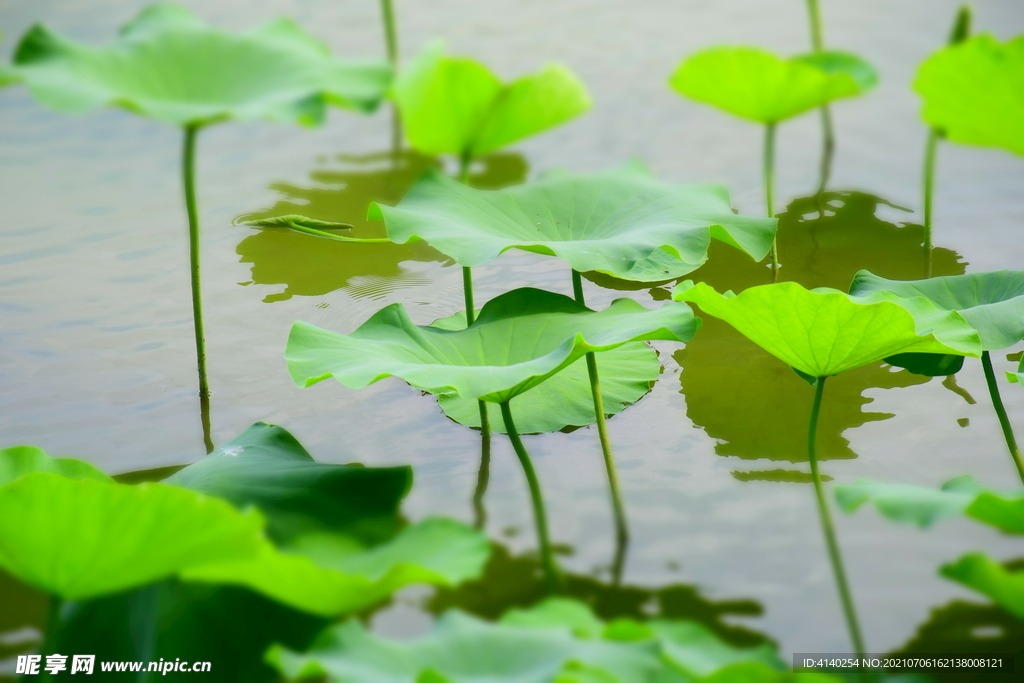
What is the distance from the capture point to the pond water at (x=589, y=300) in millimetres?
1104

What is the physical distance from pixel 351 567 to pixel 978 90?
96 cm

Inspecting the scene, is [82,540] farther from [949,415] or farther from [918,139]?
[918,139]

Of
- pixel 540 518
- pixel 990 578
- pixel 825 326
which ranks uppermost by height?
pixel 825 326

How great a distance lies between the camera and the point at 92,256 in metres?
1.78

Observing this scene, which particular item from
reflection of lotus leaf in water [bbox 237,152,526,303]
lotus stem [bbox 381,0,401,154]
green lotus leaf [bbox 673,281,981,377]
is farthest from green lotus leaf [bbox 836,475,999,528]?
lotus stem [bbox 381,0,401,154]

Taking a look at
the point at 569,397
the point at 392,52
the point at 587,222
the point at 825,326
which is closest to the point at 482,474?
the point at 569,397

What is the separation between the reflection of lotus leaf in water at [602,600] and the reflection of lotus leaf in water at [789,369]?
0.24m

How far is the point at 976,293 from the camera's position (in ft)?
4.07

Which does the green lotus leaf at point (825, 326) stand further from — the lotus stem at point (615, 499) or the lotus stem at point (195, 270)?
the lotus stem at point (195, 270)

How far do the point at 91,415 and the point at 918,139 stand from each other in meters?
1.95

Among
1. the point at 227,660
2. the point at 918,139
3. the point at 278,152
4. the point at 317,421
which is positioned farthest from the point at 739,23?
the point at 227,660

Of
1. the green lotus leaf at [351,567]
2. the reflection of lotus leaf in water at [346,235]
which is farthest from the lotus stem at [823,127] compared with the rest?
the green lotus leaf at [351,567]

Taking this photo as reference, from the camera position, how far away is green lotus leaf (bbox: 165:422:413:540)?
104 centimetres

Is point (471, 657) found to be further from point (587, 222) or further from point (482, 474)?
point (587, 222)
